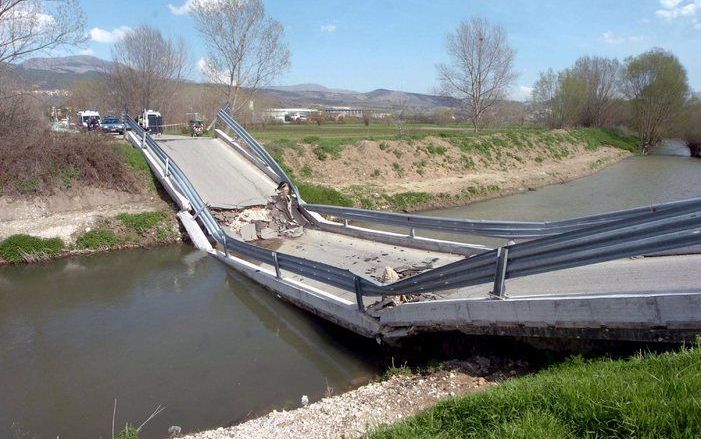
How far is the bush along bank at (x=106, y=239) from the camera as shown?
15031 mm

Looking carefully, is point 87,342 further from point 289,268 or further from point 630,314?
point 630,314

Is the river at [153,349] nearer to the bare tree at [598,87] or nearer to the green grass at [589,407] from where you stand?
Answer: the green grass at [589,407]

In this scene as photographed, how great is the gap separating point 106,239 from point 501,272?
45.2 ft

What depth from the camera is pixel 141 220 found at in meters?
17.2

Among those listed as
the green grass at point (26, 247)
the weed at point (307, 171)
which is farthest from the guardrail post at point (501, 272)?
the weed at point (307, 171)

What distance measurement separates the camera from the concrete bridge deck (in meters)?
5.46

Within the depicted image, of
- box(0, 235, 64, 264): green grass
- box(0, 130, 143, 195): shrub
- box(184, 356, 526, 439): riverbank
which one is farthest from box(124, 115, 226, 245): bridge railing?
box(184, 356, 526, 439): riverbank

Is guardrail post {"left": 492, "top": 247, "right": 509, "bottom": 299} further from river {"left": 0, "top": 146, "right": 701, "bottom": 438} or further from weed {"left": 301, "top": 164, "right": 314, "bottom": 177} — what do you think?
weed {"left": 301, "top": 164, "right": 314, "bottom": 177}

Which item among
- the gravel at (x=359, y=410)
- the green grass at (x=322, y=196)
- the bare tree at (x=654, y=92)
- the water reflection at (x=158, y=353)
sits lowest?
the water reflection at (x=158, y=353)

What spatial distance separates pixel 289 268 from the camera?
1073 centimetres

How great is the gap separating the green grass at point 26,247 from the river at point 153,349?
65 cm

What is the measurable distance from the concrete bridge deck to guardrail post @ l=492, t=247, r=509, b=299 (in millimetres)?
169

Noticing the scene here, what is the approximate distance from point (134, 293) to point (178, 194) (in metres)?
5.48

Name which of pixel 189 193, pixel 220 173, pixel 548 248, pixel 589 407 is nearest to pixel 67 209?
pixel 189 193
